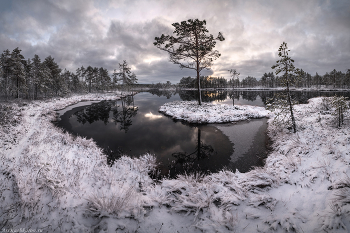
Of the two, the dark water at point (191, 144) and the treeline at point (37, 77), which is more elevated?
the treeline at point (37, 77)

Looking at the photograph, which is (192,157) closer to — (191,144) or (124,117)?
(191,144)

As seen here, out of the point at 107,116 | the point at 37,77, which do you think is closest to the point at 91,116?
the point at 107,116

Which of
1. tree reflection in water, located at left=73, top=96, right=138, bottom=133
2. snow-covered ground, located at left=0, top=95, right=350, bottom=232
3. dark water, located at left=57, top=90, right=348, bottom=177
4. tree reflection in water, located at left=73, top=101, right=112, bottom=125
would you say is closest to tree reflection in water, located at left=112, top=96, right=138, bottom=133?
tree reflection in water, located at left=73, top=96, right=138, bottom=133

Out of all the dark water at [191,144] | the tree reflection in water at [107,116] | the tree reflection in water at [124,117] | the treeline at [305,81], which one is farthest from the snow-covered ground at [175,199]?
the treeline at [305,81]

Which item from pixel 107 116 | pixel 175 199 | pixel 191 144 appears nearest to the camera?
pixel 175 199

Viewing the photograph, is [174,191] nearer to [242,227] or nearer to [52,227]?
[242,227]

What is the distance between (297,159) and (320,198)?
3032 millimetres

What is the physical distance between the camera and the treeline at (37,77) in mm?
31797

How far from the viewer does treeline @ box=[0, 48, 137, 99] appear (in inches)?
1252

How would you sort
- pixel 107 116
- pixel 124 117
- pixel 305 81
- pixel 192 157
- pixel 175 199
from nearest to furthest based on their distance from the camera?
1. pixel 175 199
2. pixel 192 157
3. pixel 124 117
4. pixel 107 116
5. pixel 305 81

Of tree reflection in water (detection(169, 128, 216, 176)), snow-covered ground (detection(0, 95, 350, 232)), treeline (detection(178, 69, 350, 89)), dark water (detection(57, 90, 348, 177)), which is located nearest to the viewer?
snow-covered ground (detection(0, 95, 350, 232))

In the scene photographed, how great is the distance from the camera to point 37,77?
3497cm

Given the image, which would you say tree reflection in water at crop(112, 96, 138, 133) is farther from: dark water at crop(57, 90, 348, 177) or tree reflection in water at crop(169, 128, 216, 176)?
tree reflection in water at crop(169, 128, 216, 176)

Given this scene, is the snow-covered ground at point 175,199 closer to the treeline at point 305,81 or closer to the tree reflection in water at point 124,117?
the tree reflection in water at point 124,117
